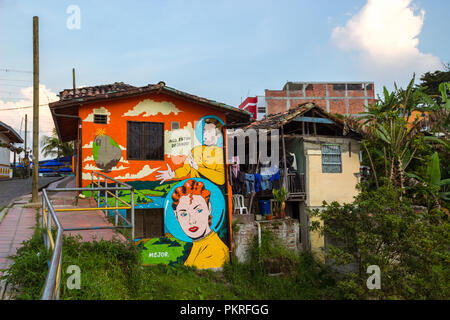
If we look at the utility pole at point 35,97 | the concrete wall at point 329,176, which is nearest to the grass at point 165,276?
the concrete wall at point 329,176

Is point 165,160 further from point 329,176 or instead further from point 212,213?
point 329,176

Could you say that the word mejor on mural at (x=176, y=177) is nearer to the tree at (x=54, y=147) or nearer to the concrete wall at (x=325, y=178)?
the concrete wall at (x=325, y=178)

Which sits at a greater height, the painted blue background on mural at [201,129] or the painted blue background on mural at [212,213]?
the painted blue background on mural at [201,129]

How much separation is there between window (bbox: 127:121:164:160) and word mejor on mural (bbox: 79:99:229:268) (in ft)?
0.25

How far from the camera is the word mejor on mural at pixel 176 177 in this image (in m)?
11.4

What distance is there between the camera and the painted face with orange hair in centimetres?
1192

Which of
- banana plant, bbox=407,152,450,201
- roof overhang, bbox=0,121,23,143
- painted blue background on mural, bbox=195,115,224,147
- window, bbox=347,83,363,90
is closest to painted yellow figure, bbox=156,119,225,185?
painted blue background on mural, bbox=195,115,224,147

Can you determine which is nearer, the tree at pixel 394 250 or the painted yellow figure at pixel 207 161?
the tree at pixel 394 250

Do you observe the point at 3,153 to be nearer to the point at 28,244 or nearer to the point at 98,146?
the point at 98,146

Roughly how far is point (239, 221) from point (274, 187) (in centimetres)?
278

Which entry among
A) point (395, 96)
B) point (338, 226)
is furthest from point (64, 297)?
point (395, 96)

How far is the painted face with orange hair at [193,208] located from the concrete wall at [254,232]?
155 cm

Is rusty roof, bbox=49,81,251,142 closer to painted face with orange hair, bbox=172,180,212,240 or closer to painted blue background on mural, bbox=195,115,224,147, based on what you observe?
painted blue background on mural, bbox=195,115,224,147

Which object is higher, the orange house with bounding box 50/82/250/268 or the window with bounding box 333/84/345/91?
the window with bounding box 333/84/345/91
